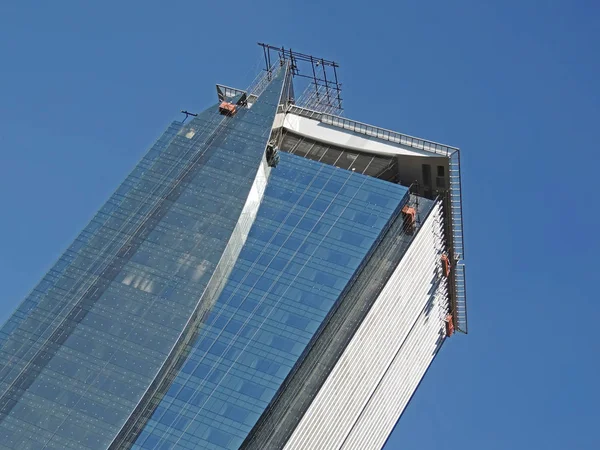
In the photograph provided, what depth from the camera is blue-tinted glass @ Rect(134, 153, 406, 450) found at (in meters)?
154

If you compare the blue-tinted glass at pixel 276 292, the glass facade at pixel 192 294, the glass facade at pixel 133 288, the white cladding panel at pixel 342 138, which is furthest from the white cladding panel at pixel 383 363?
the glass facade at pixel 133 288

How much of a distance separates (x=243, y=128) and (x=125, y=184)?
2095 centimetres

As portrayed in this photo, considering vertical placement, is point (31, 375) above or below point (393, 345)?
below

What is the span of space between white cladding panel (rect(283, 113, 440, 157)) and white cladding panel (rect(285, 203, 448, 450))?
1147cm

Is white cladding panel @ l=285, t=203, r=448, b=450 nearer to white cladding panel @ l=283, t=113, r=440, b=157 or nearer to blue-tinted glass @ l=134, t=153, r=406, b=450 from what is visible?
blue-tinted glass @ l=134, t=153, r=406, b=450

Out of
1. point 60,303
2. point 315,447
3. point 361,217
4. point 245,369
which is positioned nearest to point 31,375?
point 60,303

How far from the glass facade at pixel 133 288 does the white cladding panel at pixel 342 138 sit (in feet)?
22.1

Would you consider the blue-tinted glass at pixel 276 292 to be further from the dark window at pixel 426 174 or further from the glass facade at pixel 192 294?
the dark window at pixel 426 174

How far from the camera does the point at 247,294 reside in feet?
550

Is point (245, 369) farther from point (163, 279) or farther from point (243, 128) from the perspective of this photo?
point (243, 128)

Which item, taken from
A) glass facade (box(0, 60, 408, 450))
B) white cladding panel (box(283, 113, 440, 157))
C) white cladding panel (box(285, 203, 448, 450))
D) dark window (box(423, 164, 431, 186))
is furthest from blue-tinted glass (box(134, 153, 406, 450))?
dark window (box(423, 164, 431, 186))

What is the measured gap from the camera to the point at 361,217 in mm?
176000

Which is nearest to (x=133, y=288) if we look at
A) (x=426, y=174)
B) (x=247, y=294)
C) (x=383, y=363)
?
(x=247, y=294)

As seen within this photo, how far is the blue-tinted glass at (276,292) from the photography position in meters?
154
